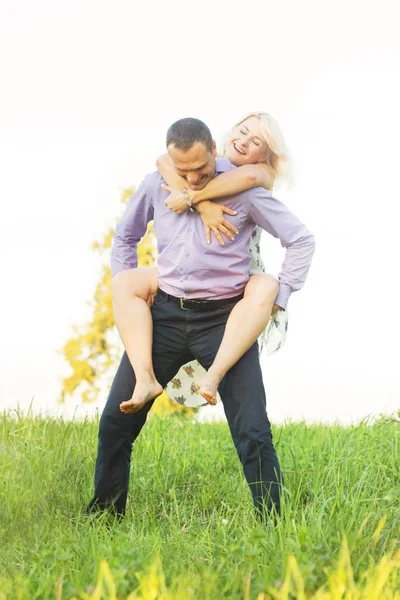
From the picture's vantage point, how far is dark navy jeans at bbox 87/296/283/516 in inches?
178

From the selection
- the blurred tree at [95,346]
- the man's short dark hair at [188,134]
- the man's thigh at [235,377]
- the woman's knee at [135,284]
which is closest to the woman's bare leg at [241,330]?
the man's thigh at [235,377]

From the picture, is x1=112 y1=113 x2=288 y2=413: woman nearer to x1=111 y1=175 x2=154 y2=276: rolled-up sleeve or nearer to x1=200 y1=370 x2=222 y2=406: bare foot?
x1=200 y1=370 x2=222 y2=406: bare foot

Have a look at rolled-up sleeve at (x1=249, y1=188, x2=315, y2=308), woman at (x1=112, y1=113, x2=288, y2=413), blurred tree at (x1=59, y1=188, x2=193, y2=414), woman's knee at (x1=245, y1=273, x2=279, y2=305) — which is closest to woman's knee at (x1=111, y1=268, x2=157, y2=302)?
woman at (x1=112, y1=113, x2=288, y2=413)

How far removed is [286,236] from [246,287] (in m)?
0.34

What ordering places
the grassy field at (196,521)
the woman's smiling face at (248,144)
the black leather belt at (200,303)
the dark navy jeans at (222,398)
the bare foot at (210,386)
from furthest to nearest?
the woman's smiling face at (248,144) < the black leather belt at (200,303) < the dark navy jeans at (222,398) < the bare foot at (210,386) < the grassy field at (196,521)

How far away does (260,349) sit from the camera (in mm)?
5004

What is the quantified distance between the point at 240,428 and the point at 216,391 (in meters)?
0.23

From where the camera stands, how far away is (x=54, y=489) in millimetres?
5426

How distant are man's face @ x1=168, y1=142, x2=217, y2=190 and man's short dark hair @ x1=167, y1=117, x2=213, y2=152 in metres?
0.02

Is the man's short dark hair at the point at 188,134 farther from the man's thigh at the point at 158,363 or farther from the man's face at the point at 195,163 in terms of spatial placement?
the man's thigh at the point at 158,363

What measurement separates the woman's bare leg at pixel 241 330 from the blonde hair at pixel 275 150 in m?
0.69

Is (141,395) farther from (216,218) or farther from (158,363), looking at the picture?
(216,218)

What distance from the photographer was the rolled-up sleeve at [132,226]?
4863 millimetres

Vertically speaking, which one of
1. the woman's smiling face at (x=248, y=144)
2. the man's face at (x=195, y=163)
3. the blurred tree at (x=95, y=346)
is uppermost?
A: the woman's smiling face at (x=248, y=144)
